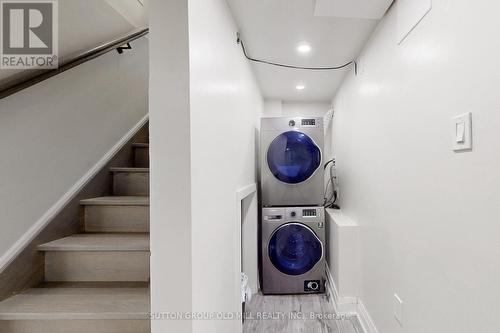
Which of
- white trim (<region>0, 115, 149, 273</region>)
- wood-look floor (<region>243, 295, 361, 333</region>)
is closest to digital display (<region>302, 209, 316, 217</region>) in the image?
wood-look floor (<region>243, 295, 361, 333</region>)

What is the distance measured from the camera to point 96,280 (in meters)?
1.49

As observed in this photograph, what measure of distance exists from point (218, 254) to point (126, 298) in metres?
0.57

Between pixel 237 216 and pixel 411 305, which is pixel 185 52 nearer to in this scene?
pixel 237 216

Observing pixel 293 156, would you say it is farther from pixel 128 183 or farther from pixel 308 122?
pixel 128 183

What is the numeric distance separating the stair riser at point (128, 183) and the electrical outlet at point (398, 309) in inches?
77.8

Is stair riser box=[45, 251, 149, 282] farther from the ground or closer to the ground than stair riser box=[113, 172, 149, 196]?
closer to the ground

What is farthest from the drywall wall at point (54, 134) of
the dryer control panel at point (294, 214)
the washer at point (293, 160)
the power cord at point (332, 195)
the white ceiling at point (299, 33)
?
the power cord at point (332, 195)

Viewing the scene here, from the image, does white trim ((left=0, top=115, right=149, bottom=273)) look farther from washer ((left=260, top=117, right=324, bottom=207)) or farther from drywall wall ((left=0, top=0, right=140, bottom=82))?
washer ((left=260, top=117, right=324, bottom=207))

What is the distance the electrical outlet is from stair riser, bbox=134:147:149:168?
2.29 m

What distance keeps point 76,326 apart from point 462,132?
74.7 inches

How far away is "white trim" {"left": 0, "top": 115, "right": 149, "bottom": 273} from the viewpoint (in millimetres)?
1341

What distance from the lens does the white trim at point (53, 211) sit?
52.8 inches

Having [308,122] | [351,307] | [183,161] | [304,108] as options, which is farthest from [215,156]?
[304,108]

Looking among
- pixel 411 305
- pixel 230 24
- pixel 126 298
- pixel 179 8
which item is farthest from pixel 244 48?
pixel 411 305
